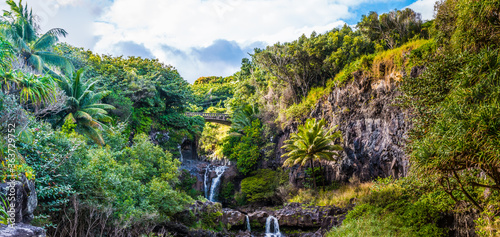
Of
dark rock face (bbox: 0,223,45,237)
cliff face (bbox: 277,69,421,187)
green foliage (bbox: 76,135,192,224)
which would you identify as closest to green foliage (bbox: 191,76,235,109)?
cliff face (bbox: 277,69,421,187)

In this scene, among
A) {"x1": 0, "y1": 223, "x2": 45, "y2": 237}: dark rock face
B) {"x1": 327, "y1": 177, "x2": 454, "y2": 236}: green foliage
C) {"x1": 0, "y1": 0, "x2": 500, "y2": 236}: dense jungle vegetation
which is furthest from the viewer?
{"x1": 327, "y1": 177, "x2": 454, "y2": 236}: green foliage

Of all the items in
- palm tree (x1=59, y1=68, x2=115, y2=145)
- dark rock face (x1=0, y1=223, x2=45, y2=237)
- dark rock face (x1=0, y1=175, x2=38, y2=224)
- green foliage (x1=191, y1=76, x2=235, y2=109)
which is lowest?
dark rock face (x1=0, y1=223, x2=45, y2=237)

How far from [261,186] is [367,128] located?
957 cm

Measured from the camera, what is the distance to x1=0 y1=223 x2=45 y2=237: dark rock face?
4723 millimetres

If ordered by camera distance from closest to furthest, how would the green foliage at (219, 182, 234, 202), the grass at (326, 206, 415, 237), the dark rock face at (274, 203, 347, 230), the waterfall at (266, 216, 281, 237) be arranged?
the grass at (326, 206, 415, 237)
the dark rock face at (274, 203, 347, 230)
the waterfall at (266, 216, 281, 237)
the green foliage at (219, 182, 234, 202)

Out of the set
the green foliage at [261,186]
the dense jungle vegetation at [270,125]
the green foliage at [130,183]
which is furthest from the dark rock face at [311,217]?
the green foliage at [130,183]

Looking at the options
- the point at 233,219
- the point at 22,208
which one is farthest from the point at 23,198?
the point at 233,219

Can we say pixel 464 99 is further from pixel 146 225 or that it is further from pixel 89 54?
pixel 89 54

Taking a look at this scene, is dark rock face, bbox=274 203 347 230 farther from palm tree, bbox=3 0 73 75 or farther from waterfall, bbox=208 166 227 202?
palm tree, bbox=3 0 73 75

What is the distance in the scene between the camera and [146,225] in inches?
451

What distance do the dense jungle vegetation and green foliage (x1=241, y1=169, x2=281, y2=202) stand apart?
0.32 feet

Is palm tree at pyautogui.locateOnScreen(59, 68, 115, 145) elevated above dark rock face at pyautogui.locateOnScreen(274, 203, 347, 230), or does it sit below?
above

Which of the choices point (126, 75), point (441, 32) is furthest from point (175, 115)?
point (441, 32)

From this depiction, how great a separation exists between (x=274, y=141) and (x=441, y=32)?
19340 mm
